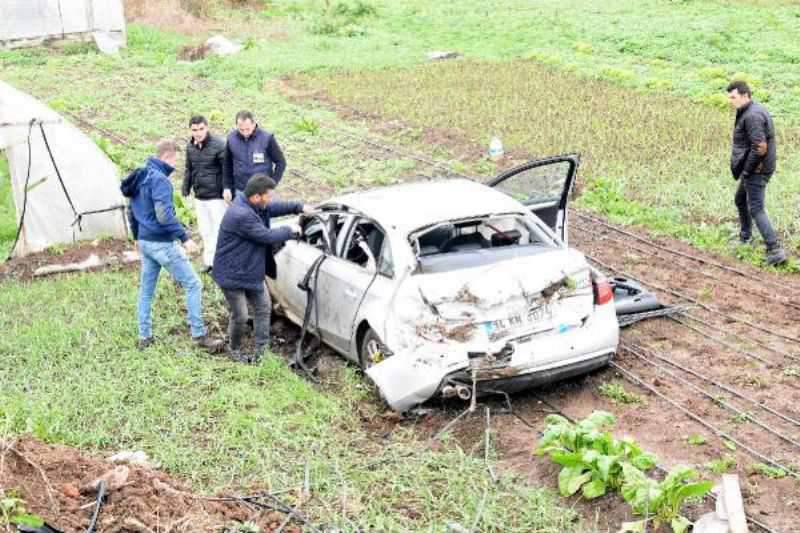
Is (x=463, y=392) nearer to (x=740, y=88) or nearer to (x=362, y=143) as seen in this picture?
(x=740, y=88)

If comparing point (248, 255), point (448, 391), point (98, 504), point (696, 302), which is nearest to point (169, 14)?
point (248, 255)

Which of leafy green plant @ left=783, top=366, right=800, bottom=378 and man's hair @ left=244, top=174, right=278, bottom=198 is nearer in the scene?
leafy green plant @ left=783, top=366, right=800, bottom=378

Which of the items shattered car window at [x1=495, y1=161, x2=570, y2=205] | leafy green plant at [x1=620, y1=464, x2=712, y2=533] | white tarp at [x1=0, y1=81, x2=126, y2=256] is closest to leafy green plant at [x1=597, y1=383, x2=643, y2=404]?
leafy green plant at [x1=620, y1=464, x2=712, y2=533]

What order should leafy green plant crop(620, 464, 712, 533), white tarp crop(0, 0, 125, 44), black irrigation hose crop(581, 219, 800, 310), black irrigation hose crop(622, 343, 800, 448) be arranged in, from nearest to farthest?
leafy green plant crop(620, 464, 712, 533) → black irrigation hose crop(622, 343, 800, 448) → black irrigation hose crop(581, 219, 800, 310) → white tarp crop(0, 0, 125, 44)

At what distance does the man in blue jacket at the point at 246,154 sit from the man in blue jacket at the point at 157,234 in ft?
5.17

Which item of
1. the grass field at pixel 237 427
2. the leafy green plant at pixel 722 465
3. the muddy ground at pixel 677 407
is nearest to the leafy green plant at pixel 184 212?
the muddy ground at pixel 677 407

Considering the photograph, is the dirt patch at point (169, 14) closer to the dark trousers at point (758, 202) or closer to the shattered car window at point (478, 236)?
the dark trousers at point (758, 202)

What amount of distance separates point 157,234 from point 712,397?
503 centimetres

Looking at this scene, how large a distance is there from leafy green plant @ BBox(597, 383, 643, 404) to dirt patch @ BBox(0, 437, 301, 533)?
3.07 metres

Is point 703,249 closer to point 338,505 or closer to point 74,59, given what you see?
point 338,505

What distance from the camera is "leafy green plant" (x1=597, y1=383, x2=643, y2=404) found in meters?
8.02

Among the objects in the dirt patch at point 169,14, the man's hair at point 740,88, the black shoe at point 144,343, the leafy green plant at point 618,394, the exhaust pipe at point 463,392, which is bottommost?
the dirt patch at point 169,14

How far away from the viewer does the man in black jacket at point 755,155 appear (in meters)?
11.0

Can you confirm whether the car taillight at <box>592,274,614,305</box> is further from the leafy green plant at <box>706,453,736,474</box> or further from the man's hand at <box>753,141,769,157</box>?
the man's hand at <box>753,141,769,157</box>
